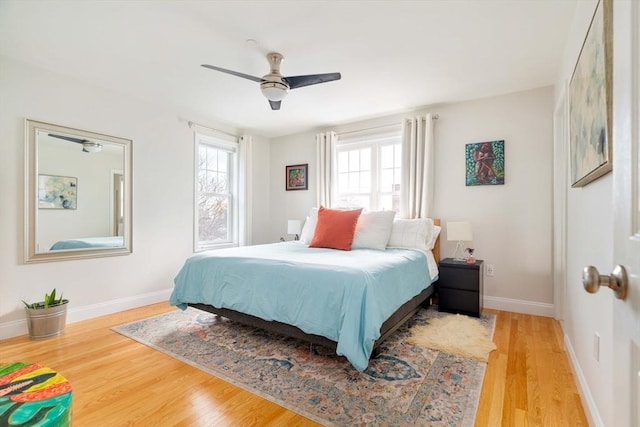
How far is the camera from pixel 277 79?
243 centimetres

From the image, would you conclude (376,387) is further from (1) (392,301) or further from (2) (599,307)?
(2) (599,307)

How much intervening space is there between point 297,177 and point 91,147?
2.74 meters

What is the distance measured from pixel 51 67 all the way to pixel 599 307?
4.48 metres

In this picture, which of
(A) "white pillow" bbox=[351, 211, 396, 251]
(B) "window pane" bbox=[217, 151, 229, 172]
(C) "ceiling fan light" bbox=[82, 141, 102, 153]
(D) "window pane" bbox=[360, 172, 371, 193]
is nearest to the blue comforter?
(A) "white pillow" bbox=[351, 211, 396, 251]

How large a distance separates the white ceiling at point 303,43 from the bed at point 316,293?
1743 mm

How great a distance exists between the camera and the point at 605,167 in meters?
1.27

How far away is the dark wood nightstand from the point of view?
10.2 feet

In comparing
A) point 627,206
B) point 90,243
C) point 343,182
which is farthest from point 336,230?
point 627,206

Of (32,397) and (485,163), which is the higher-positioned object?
(485,163)

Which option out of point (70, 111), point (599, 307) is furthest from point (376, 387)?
point (70, 111)

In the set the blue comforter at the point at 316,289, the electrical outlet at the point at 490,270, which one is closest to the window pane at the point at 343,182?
the blue comforter at the point at 316,289

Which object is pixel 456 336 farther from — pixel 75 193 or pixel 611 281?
pixel 75 193

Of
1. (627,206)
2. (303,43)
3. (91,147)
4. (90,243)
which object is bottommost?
(90,243)

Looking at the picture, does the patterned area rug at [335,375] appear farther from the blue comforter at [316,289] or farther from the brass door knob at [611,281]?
the brass door knob at [611,281]
